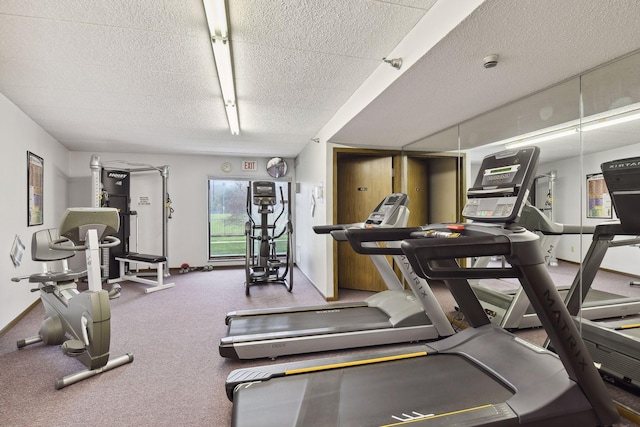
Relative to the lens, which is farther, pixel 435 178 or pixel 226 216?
pixel 226 216

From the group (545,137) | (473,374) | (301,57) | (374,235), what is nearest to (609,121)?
(545,137)

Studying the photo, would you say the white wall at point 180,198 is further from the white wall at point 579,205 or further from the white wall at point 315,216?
the white wall at point 579,205

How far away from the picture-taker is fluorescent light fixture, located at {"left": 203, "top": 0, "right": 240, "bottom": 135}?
5.59 feet

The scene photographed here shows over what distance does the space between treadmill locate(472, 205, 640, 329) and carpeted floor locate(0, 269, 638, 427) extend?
0.88 feet

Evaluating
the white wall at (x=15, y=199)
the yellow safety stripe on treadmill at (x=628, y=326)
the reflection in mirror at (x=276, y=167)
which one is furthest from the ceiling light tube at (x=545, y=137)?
the white wall at (x=15, y=199)

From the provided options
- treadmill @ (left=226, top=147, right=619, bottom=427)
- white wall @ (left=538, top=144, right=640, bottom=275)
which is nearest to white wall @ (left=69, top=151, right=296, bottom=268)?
treadmill @ (left=226, top=147, right=619, bottom=427)

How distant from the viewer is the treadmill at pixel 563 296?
230cm

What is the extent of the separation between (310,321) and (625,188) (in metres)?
2.48

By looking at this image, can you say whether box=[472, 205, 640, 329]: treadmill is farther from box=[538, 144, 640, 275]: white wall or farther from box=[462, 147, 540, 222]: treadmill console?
box=[462, 147, 540, 222]: treadmill console

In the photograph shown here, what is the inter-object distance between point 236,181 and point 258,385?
212 inches

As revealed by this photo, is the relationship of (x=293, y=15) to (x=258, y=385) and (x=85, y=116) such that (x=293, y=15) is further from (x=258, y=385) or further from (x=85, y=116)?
(x=85, y=116)

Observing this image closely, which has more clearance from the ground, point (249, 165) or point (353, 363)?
point (249, 165)

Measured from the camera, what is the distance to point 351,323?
2.87m

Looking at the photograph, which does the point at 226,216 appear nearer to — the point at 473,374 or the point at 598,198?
the point at 473,374
